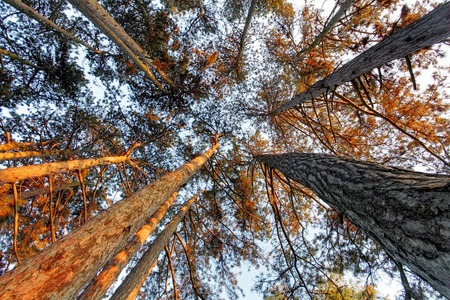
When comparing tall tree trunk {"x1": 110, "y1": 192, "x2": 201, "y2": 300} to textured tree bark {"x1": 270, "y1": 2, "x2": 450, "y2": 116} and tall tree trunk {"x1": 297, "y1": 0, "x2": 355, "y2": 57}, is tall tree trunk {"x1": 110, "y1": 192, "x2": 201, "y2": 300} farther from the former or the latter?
tall tree trunk {"x1": 297, "y1": 0, "x2": 355, "y2": 57}

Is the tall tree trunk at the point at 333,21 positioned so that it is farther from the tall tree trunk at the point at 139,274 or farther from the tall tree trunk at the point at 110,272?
the tall tree trunk at the point at 139,274

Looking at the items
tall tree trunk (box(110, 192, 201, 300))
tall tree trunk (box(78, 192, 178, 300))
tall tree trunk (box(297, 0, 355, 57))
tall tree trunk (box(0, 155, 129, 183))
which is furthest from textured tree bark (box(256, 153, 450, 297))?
tall tree trunk (box(297, 0, 355, 57))

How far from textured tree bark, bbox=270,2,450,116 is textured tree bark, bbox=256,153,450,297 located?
1355mm

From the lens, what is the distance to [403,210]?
0.93 meters

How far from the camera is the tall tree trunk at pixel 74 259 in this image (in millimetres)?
928

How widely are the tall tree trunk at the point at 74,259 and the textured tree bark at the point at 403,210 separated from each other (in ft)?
6.30

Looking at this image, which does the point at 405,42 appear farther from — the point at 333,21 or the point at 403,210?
the point at 333,21

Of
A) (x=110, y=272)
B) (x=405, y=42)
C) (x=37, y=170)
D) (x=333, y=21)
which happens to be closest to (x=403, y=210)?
(x=405, y=42)

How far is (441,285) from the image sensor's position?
81 cm

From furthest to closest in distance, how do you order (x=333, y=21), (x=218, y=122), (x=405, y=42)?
(x=218, y=122)
(x=333, y=21)
(x=405, y=42)

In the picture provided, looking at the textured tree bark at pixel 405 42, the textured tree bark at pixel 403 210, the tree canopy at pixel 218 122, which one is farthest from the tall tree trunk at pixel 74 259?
the textured tree bark at pixel 405 42

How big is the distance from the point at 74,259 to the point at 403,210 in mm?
2049

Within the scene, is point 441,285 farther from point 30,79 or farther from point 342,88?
point 30,79

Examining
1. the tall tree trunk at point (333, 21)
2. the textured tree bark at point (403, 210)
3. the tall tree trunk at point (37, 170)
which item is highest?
the tall tree trunk at point (333, 21)
